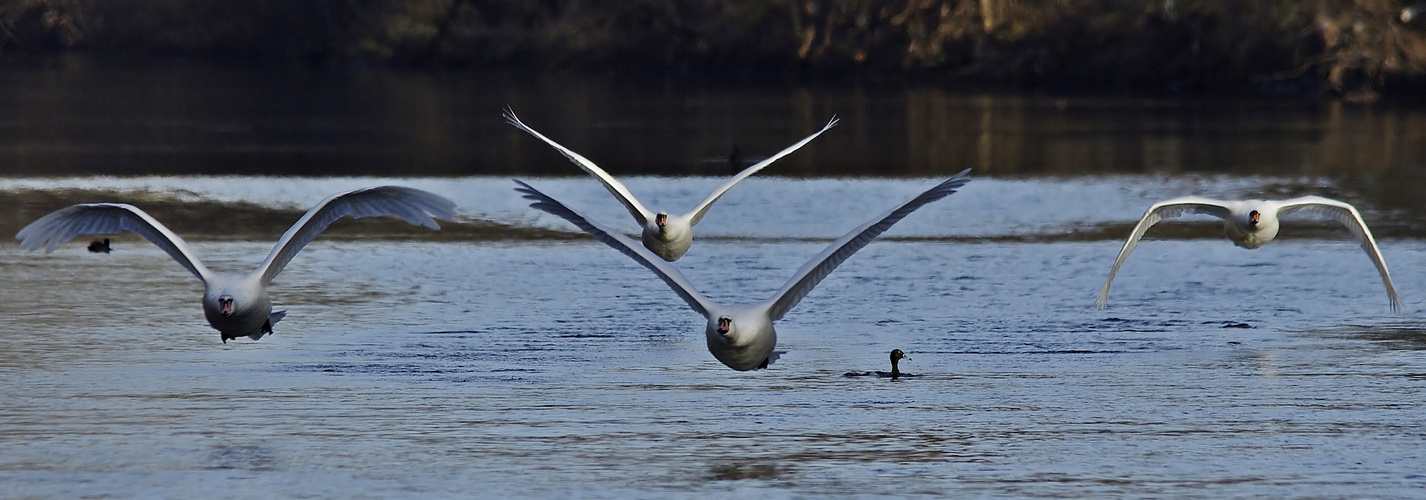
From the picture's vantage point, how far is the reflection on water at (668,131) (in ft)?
118

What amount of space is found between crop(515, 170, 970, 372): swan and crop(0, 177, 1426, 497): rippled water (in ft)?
1.93

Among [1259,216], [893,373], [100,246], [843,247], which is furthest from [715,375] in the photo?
[100,246]

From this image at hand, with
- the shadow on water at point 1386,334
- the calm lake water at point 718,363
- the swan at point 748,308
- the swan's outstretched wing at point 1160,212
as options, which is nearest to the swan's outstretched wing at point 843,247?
the swan at point 748,308

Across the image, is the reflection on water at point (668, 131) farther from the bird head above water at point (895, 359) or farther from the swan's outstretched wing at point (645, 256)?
the swan's outstretched wing at point (645, 256)

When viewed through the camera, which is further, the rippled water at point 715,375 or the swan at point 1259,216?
the swan at point 1259,216

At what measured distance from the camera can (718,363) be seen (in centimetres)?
1639

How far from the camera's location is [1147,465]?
42.7ft

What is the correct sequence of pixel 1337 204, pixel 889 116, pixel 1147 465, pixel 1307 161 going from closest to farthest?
1. pixel 1147 465
2. pixel 1337 204
3. pixel 1307 161
4. pixel 889 116

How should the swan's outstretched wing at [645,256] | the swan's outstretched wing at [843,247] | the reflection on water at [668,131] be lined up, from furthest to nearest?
the reflection on water at [668,131] < the swan's outstretched wing at [645,256] < the swan's outstretched wing at [843,247]

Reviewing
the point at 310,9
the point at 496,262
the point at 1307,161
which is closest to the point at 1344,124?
the point at 1307,161

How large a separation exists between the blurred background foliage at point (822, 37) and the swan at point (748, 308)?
40091 millimetres

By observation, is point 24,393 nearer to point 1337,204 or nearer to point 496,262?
point 496,262

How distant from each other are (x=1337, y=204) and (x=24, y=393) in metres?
9.53

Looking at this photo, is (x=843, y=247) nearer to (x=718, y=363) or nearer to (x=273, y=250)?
(x=718, y=363)
